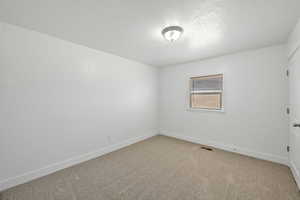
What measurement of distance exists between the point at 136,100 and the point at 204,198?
2675mm

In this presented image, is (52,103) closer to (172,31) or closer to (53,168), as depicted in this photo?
(53,168)

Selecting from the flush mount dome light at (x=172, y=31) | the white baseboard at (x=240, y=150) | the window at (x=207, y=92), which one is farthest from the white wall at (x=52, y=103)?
the window at (x=207, y=92)

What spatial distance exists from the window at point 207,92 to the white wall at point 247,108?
0.18 meters

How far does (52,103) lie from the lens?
2154 mm

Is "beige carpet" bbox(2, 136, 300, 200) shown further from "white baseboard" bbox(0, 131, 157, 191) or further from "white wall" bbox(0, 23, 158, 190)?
"white wall" bbox(0, 23, 158, 190)

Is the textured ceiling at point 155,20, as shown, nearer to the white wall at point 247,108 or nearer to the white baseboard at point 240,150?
the white wall at point 247,108

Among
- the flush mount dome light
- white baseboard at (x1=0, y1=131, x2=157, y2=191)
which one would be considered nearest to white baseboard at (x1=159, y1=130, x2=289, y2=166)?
white baseboard at (x1=0, y1=131, x2=157, y2=191)

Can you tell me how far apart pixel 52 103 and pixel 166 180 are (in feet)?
7.57

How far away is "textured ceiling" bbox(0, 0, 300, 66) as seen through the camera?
1449 mm

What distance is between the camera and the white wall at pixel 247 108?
2445 millimetres

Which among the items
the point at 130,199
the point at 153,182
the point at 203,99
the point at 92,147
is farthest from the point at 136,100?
the point at 130,199

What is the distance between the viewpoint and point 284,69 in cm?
239

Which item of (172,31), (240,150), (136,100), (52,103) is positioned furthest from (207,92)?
(52,103)

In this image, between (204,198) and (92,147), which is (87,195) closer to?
(92,147)
